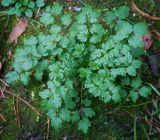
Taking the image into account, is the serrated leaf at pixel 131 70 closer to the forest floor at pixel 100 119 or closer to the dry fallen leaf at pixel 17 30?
the forest floor at pixel 100 119

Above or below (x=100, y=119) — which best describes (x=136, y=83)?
above

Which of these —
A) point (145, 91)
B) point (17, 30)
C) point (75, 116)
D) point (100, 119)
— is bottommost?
point (100, 119)

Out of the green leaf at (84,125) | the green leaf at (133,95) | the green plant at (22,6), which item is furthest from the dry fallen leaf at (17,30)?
the green leaf at (133,95)

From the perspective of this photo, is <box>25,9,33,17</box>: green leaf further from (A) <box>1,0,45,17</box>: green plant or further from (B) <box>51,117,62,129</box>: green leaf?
(B) <box>51,117,62,129</box>: green leaf

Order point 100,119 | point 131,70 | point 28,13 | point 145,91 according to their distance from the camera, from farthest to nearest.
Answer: point 28,13 < point 100,119 < point 145,91 < point 131,70

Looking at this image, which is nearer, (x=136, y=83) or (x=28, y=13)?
(x=136, y=83)

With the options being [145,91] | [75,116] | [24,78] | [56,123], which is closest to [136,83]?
[145,91]

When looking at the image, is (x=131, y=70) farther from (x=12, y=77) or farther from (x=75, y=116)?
(x=12, y=77)
